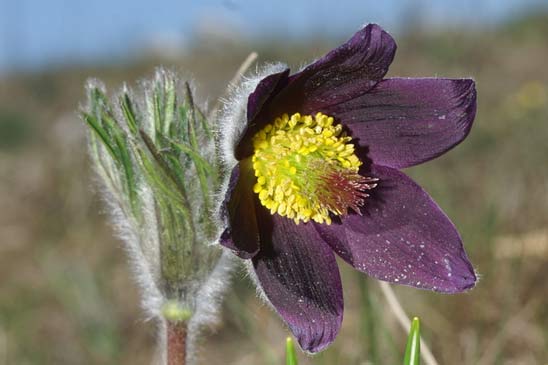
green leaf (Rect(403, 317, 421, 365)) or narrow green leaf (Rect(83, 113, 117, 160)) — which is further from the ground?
narrow green leaf (Rect(83, 113, 117, 160))

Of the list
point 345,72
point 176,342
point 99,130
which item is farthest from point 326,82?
point 176,342

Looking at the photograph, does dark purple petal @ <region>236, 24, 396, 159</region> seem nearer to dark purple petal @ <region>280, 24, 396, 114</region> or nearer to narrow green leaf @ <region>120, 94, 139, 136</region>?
dark purple petal @ <region>280, 24, 396, 114</region>

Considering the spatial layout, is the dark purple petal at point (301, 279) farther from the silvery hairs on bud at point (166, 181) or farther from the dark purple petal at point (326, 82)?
the dark purple petal at point (326, 82)

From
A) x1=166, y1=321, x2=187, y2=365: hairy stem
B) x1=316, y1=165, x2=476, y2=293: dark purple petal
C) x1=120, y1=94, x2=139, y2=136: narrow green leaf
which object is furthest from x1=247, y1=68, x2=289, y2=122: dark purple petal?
x1=166, y1=321, x2=187, y2=365: hairy stem

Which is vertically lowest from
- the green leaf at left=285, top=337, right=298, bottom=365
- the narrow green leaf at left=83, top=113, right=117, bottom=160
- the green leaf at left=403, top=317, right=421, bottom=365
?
the green leaf at left=403, top=317, right=421, bottom=365

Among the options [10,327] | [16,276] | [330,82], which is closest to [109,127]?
[330,82]

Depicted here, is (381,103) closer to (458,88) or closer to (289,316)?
(458,88)

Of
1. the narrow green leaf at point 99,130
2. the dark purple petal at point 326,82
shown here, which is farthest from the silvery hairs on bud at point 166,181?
the dark purple petal at point 326,82
